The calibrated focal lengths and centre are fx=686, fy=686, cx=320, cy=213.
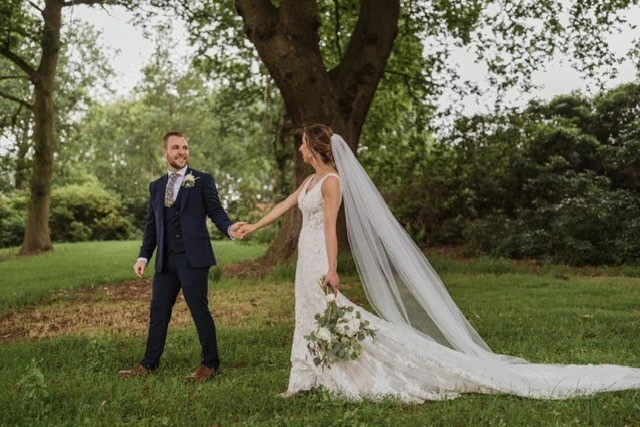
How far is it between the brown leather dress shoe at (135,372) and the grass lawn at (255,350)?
171 millimetres

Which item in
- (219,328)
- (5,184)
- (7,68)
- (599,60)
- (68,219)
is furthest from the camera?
(68,219)

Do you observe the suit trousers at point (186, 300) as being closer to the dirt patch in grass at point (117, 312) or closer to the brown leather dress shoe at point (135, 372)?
the brown leather dress shoe at point (135, 372)

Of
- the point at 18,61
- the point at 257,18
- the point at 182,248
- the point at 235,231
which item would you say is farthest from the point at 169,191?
the point at 18,61

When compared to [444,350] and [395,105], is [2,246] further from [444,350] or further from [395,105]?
[444,350]

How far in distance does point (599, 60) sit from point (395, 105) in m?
5.99

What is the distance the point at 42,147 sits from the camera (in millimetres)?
23266

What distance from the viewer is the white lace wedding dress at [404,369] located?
566 centimetres

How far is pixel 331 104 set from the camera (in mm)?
14242

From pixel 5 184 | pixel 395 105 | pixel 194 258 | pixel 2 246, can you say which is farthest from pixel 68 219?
pixel 194 258

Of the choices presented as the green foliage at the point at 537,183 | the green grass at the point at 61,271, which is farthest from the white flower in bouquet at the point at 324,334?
the green foliage at the point at 537,183

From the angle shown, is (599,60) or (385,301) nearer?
(385,301)

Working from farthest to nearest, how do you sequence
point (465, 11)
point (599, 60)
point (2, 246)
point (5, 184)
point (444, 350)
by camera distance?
point (2, 246), point (5, 184), point (465, 11), point (599, 60), point (444, 350)

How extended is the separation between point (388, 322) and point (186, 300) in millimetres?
1870

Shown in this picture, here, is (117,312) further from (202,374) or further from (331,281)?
(331,281)
